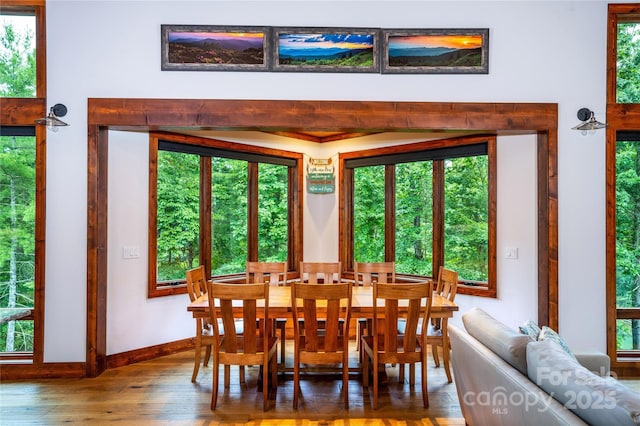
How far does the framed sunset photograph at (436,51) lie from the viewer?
3475mm

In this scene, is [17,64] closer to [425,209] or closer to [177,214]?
[177,214]

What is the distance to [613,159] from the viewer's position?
3.49 meters

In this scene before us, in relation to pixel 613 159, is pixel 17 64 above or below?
above

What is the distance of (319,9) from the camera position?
11.5 feet

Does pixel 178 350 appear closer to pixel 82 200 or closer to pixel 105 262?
pixel 105 262

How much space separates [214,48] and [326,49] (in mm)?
1054

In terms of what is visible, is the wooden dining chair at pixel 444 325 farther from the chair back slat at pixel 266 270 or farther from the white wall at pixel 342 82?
the chair back slat at pixel 266 270

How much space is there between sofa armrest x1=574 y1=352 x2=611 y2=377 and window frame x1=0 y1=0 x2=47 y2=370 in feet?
14.2

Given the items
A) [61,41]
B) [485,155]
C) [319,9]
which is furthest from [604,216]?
[61,41]

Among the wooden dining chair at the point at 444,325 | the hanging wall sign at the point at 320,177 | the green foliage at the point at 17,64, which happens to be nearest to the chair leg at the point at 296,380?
the wooden dining chair at the point at 444,325

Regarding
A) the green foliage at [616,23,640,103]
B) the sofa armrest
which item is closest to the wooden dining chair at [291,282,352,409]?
the sofa armrest

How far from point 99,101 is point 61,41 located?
67 cm

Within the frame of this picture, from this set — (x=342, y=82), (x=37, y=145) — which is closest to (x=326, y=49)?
(x=342, y=82)

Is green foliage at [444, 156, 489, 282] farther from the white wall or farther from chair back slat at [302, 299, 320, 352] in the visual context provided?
chair back slat at [302, 299, 320, 352]
